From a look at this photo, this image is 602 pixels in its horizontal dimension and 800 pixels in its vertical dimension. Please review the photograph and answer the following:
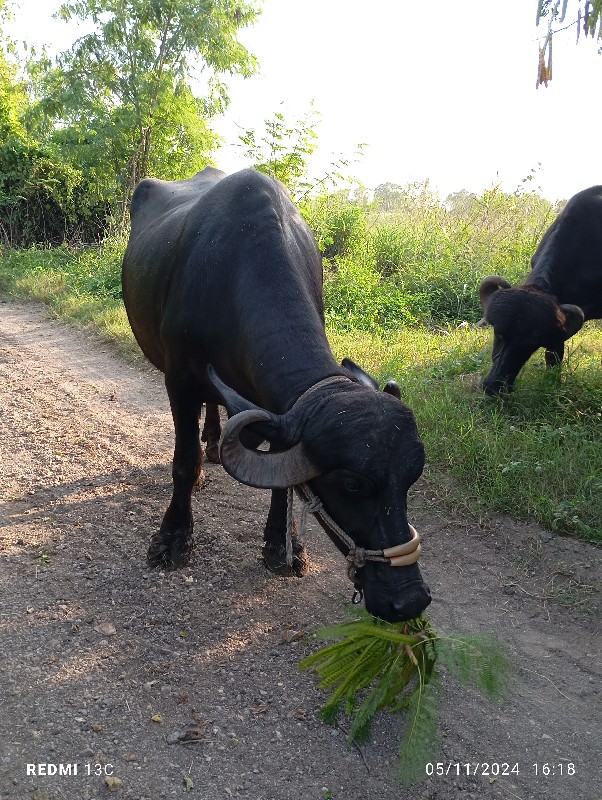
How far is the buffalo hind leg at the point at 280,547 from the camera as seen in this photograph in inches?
153

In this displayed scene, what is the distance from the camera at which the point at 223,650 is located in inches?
127

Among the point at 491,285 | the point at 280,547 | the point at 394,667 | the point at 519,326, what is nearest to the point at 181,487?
the point at 280,547

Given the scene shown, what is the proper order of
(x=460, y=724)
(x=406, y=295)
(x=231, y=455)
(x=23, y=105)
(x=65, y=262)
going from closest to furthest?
(x=231, y=455), (x=460, y=724), (x=406, y=295), (x=65, y=262), (x=23, y=105)

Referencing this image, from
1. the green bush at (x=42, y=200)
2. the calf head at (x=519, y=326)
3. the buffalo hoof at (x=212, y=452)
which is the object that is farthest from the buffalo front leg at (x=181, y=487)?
the green bush at (x=42, y=200)

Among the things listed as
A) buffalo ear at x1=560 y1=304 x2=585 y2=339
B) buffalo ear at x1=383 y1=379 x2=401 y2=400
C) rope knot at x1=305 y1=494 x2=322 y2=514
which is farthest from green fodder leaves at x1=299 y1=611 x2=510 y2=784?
buffalo ear at x1=560 y1=304 x2=585 y2=339

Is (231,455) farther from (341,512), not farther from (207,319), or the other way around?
(207,319)

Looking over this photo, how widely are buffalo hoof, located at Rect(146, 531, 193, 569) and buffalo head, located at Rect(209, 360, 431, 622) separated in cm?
143

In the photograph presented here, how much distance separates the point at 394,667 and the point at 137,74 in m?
11.4

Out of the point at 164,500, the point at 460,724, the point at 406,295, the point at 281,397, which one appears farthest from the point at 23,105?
the point at 460,724

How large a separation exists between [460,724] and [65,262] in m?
11.8

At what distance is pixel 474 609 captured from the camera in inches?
145

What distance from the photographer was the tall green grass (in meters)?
4.70

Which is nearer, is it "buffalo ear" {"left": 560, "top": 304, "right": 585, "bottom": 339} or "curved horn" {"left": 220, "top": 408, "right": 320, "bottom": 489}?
"curved horn" {"left": 220, "top": 408, "right": 320, "bottom": 489}

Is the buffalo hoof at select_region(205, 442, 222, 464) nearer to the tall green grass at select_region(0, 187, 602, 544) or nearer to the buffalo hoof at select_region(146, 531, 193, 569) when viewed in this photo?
the buffalo hoof at select_region(146, 531, 193, 569)
